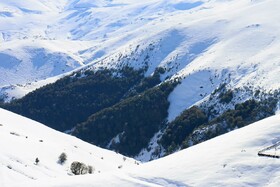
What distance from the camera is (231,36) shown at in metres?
198

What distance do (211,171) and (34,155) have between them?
29.1 meters

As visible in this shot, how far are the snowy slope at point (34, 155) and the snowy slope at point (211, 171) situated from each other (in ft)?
7.20

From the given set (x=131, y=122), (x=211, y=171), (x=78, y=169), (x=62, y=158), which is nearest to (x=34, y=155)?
(x=62, y=158)

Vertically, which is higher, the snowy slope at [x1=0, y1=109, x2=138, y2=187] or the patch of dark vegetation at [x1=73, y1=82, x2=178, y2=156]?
the snowy slope at [x1=0, y1=109, x2=138, y2=187]

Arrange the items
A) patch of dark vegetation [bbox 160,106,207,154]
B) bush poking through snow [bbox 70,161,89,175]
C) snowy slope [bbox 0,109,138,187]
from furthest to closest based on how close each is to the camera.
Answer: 1. patch of dark vegetation [bbox 160,106,207,154]
2. bush poking through snow [bbox 70,161,89,175]
3. snowy slope [bbox 0,109,138,187]

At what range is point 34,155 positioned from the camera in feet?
179

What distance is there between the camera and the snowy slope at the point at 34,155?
43856mm

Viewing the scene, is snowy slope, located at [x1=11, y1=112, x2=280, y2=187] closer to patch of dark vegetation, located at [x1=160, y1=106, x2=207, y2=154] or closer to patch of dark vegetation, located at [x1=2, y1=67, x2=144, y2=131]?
patch of dark vegetation, located at [x1=160, y1=106, x2=207, y2=154]

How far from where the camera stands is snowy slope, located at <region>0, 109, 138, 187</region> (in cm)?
4386

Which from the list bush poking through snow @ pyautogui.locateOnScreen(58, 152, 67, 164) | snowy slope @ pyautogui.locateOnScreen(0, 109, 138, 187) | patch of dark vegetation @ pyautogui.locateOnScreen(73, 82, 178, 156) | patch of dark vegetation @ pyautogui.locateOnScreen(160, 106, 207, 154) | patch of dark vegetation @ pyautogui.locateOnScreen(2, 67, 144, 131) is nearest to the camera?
snowy slope @ pyautogui.locateOnScreen(0, 109, 138, 187)

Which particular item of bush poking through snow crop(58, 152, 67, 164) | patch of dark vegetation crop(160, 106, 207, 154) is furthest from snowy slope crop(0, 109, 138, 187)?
patch of dark vegetation crop(160, 106, 207, 154)

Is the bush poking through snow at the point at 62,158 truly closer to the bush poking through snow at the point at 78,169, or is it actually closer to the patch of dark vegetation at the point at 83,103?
the bush poking through snow at the point at 78,169

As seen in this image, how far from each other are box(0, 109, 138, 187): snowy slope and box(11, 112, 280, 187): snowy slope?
2.19m

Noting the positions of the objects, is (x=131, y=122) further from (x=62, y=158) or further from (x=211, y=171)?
(x=211, y=171)
